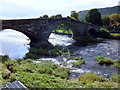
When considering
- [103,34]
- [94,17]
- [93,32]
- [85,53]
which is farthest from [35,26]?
[94,17]

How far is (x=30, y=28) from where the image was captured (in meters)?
32.1

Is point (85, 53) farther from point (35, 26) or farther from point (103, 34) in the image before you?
point (103, 34)

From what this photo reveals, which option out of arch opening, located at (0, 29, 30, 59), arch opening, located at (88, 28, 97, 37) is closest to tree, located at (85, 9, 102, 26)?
arch opening, located at (88, 28, 97, 37)

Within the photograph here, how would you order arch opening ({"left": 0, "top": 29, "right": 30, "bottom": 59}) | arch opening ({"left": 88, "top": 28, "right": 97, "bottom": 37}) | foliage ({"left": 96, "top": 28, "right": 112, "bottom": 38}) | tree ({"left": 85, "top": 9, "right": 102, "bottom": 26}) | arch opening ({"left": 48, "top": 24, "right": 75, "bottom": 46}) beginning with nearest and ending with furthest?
arch opening ({"left": 0, "top": 29, "right": 30, "bottom": 59}), arch opening ({"left": 48, "top": 24, "right": 75, "bottom": 46}), foliage ({"left": 96, "top": 28, "right": 112, "bottom": 38}), arch opening ({"left": 88, "top": 28, "right": 97, "bottom": 37}), tree ({"left": 85, "top": 9, "right": 102, "bottom": 26})

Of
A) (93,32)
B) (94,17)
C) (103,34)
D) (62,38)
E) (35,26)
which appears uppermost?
(94,17)

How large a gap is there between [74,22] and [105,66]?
30240 millimetres

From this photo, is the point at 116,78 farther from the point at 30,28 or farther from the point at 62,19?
the point at 62,19

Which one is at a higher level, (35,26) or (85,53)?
(35,26)

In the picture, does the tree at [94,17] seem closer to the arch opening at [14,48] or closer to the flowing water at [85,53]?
the flowing water at [85,53]

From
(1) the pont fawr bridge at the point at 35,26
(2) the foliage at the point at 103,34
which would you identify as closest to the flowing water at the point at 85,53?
(1) the pont fawr bridge at the point at 35,26

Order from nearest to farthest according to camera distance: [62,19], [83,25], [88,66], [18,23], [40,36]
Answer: [88,66] < [18,23] < [40,36] < [62,19] < [83,25]

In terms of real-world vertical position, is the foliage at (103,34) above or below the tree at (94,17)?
below

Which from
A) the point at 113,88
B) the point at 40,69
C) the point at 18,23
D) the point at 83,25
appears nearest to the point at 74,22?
the point at 83,25

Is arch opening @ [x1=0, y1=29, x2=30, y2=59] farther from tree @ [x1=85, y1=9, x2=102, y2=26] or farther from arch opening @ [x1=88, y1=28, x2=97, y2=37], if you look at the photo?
tree @ [x1=85, y1=9, x2=102, y2=26]
